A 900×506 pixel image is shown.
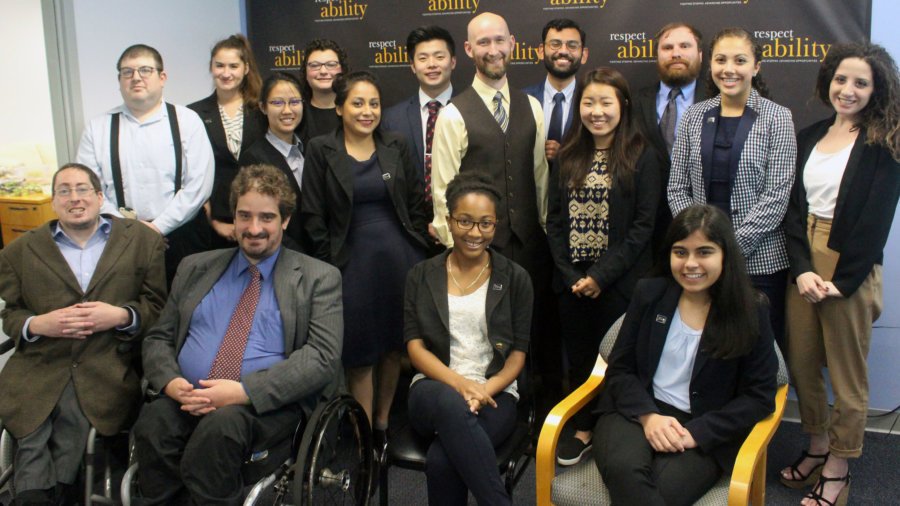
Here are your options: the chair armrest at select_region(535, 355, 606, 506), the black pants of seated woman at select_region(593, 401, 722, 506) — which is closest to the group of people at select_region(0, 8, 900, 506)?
the black pants of seated woman at select_region(593, 401, 722, 506)

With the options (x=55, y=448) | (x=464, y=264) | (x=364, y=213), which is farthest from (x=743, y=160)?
(x=55, y=448)

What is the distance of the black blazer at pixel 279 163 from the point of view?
10.8 feet

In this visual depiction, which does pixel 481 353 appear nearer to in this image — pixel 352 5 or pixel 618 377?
pixel 618 377

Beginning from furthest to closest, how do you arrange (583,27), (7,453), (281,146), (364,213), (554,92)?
1. (583,27)
2. (554,92)
3. (281,146)
4. (364,213)
5. (7,453)

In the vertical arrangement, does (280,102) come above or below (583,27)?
below

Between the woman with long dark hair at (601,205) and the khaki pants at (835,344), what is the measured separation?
58cm

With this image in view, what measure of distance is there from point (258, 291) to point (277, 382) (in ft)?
1.14

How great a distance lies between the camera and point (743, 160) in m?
2.93

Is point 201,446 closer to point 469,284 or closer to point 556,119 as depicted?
point 469,284

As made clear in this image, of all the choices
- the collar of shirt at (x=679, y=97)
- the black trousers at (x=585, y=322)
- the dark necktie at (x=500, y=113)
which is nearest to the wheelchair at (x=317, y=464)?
the black trousers at (x=585, y=322)

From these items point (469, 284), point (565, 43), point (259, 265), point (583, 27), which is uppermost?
point (583, 27)

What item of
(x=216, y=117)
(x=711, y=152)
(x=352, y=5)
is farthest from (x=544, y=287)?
(x=352, y=5)

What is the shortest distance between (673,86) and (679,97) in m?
0.05

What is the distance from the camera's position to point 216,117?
3.60m
